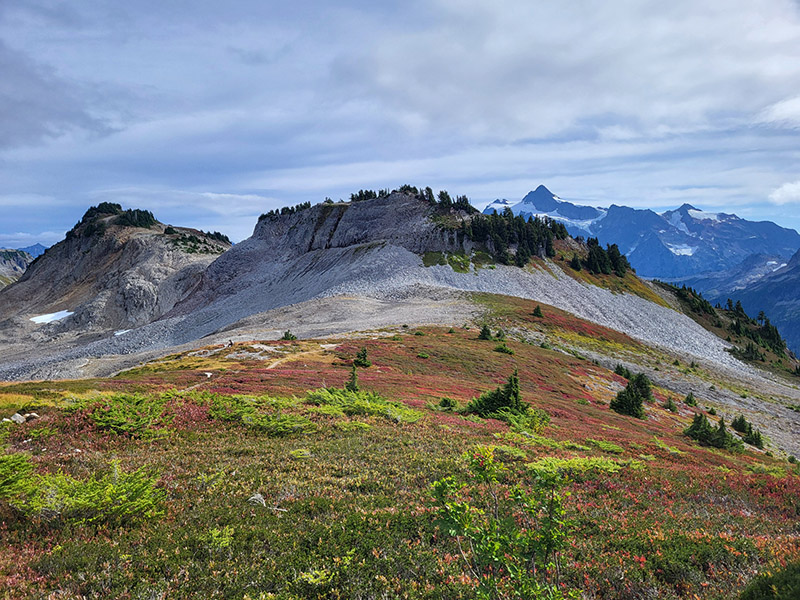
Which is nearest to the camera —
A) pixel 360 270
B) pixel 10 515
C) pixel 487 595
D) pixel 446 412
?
pixel 487 595

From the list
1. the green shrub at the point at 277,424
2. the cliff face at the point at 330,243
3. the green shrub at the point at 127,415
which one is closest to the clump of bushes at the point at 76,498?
the green shrub at the point at 127,415

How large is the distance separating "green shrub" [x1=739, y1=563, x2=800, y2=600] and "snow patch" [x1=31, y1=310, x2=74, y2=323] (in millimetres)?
167942

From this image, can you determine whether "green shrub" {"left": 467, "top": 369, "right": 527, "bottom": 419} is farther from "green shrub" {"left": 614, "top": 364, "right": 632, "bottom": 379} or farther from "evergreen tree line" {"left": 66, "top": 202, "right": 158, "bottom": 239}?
"evergreen tree line" {"left": 66, "top": 202, "right": 158, "bottom": 239}

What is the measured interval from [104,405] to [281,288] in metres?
103

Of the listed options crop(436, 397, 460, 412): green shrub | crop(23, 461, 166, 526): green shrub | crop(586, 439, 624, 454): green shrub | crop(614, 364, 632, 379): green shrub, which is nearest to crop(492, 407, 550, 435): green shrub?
crop(436, 397, 460, 412): green shrub

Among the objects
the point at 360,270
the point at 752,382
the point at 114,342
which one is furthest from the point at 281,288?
the point at 752,382

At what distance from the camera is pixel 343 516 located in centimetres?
917

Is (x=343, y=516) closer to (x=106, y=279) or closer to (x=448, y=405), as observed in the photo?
(x=448, y=405)

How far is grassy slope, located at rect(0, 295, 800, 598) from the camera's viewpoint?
23.0ft

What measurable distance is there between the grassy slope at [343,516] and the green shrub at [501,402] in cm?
292

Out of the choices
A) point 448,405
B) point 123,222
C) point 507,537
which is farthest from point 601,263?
point 123,222

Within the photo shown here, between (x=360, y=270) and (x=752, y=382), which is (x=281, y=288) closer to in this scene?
(x=360, y=270)

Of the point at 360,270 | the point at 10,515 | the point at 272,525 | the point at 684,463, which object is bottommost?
the point at 684,463

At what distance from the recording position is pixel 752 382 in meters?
64.7
